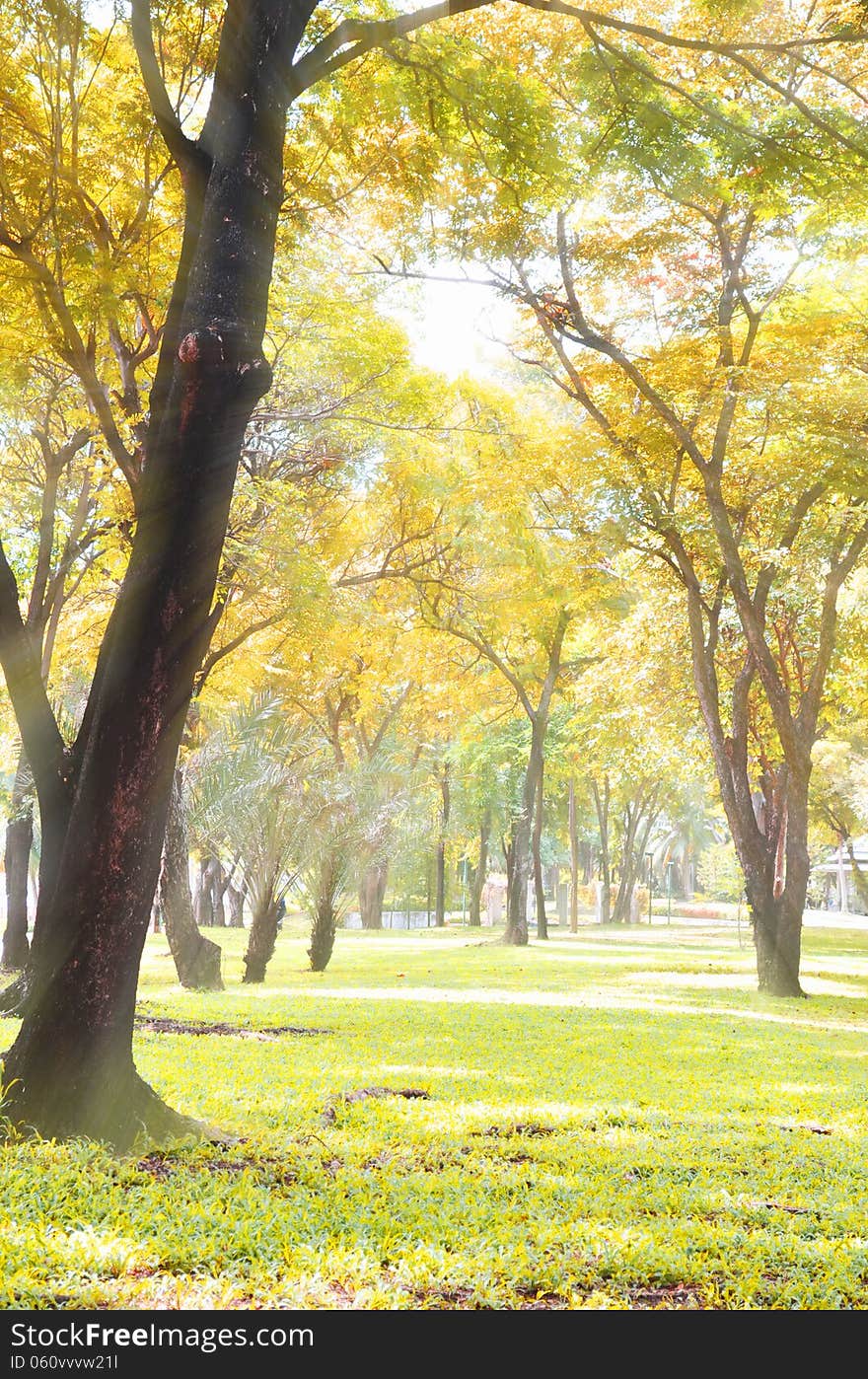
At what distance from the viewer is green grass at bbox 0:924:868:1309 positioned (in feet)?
9.41

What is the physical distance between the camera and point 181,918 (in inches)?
489

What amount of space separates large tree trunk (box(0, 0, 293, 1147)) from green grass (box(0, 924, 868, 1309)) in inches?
12.7

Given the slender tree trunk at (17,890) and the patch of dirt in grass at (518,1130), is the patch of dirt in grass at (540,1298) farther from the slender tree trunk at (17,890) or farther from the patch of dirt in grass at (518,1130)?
the slender tree trunk at (17,890)

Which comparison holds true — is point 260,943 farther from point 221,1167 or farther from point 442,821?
point 442,821

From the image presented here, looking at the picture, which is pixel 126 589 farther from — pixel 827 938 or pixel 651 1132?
pixel 827 938

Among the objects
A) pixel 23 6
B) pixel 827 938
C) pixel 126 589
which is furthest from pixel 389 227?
pixel 827 938

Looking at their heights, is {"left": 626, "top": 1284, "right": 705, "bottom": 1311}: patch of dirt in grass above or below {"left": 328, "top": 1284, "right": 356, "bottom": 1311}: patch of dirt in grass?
below

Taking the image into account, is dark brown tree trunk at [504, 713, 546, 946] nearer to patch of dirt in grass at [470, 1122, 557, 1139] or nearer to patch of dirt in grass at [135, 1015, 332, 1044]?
patch of dirt in grass at [135, 1015, 332, 1044]

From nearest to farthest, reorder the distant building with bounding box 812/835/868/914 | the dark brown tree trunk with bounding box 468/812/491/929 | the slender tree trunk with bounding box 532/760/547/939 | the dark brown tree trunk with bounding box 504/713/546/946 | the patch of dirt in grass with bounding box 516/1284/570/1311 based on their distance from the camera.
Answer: the patch of dirt in grass with bounding box 516/1284/570/1311
the dark brown tree trunk with bounding box 504/713/546/946
the slender tree trunk with bounding box 532/760/547/939
the dark brown tree trunk with bounding box 468/812/491/929
the distant building with bounding box 812/835/868/914

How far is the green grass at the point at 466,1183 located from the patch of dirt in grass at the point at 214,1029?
27 centimetres

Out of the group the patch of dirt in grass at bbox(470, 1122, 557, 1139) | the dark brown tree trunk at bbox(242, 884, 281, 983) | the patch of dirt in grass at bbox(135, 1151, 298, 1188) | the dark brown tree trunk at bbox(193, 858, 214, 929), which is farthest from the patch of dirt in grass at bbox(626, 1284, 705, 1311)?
the dark brown tree trunk at bbox(193, 858, 214, 929)

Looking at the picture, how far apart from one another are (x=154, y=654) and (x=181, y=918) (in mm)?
9010

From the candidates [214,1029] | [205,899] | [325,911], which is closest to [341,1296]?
[214,1029]
